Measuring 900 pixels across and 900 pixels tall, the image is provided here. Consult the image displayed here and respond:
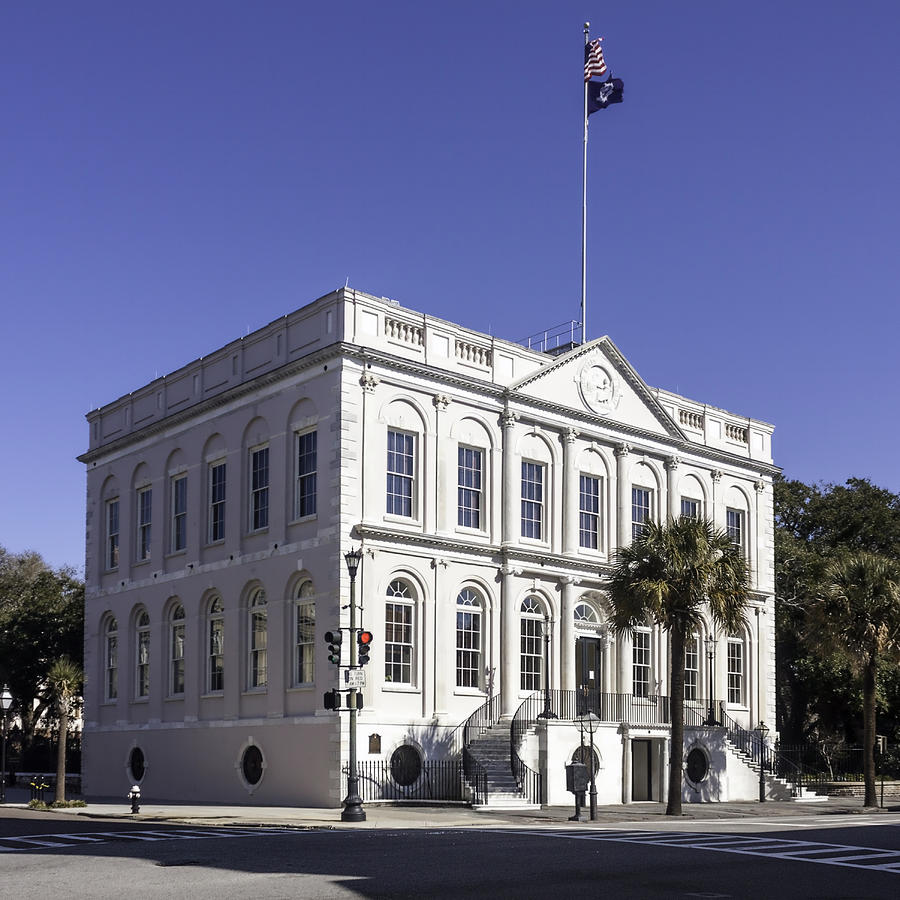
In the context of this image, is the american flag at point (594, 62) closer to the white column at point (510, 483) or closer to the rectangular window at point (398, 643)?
the white column at point (510, 483)

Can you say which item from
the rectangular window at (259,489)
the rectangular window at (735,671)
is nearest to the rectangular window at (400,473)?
the rectangular window at (259,489)

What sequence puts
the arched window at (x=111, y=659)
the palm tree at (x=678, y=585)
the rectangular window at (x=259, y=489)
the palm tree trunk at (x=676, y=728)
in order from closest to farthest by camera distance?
1. the palm tree trunk at (x=676, y=728)
2. the palm tree at (x=678, y=585)
3. the rectangular window at (x=259, y=489)
4. the arched window at (x=111, y=659)

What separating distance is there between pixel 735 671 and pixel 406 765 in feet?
54.2

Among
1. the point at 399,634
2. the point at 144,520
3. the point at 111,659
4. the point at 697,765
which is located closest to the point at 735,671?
the point at 697,765

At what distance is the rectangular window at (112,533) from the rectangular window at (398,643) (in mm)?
14187

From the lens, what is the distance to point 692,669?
4500 cm

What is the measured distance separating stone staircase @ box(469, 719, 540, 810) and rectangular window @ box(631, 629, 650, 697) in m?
6.75

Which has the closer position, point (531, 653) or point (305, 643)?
point (305, 643)

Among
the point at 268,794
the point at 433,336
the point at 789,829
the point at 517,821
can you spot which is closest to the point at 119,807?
the point at 268,794

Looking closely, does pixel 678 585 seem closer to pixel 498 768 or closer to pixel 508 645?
pixel 508 645

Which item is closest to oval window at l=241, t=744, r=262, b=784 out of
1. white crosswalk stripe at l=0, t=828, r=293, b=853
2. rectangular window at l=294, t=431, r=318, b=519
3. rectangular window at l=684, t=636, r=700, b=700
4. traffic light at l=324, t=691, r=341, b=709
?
rectangular window at l=294, t=431, r=318, b=519

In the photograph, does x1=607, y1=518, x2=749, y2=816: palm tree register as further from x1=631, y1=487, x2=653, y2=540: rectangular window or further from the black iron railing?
x1=631, y1=487, x2=653, y2=540: rectangular window

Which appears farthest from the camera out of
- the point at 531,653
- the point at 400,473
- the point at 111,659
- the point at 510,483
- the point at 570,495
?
the point at 111,659

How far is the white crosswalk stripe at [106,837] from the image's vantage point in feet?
70.6
